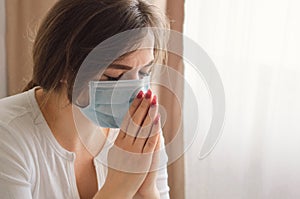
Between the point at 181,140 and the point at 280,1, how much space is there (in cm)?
59

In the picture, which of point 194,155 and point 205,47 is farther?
point 194,155

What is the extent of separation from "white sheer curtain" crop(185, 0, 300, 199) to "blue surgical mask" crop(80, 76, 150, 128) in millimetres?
579

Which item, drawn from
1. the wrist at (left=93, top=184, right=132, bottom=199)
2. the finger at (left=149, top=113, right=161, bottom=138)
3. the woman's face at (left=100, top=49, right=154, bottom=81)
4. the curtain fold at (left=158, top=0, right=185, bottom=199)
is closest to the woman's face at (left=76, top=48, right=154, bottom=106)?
the woman's face at (left=100, top=49, right=154, bottom=81)

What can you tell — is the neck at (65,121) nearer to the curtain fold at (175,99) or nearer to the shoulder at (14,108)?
the shoulder at (14,108)

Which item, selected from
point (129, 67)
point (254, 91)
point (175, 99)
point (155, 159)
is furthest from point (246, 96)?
point (129, 67)

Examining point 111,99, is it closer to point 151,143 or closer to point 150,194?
point 151,143

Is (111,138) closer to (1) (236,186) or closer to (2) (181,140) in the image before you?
(2) (181,140)

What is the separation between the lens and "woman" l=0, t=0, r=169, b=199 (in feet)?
3.33

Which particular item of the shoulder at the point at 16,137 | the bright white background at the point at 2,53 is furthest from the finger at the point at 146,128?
the bright white background at the point at 2,53

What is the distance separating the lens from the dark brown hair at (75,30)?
3.30 ft

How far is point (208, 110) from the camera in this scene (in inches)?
65.2

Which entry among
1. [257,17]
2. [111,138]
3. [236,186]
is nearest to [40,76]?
[111,138]

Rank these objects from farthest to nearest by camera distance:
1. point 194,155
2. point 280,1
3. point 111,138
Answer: point 194,155, point 280,1, point 111,138

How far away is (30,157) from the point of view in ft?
3.44
